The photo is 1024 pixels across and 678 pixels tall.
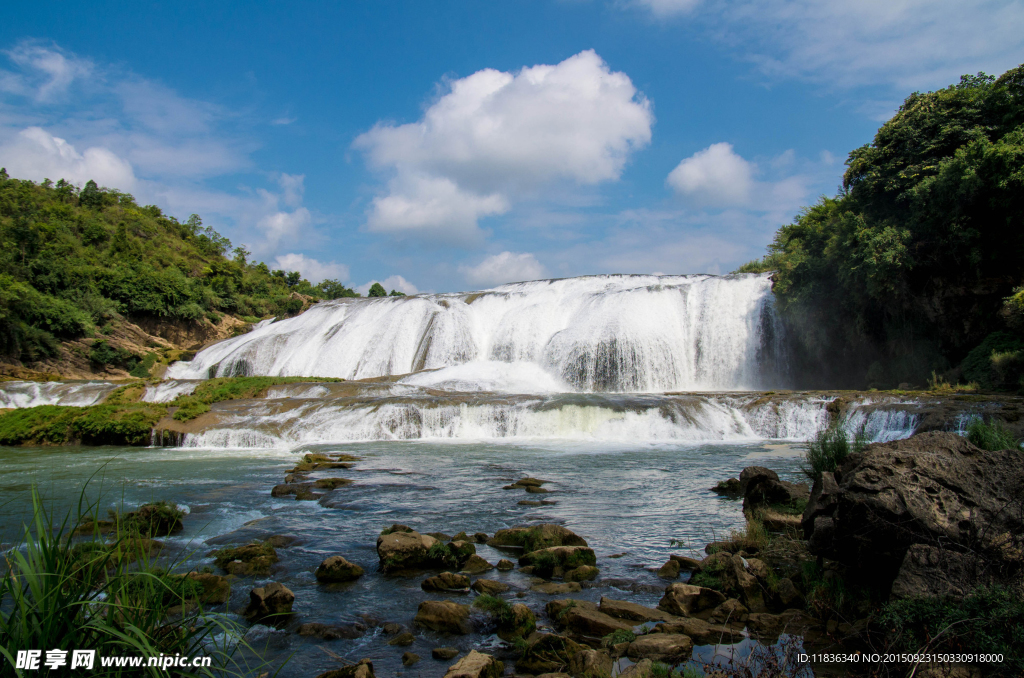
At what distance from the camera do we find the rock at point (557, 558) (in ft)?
19.1

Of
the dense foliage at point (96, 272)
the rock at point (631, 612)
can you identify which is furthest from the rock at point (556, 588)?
the dense foliage at point (96, 272)

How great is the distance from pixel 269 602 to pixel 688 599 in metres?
3.59

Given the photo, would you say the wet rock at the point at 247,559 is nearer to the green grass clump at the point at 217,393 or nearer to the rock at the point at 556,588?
the rock at the point at 556,588

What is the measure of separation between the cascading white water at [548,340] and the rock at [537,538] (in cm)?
1819

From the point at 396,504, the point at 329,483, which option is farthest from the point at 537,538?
the point at 329,483

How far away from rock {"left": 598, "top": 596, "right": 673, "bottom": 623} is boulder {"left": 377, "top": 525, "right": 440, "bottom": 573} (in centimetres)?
225

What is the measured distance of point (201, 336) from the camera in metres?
42.3

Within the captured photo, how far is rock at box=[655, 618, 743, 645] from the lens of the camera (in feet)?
13.7

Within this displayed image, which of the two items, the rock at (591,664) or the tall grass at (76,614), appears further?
the rock at (591,664)

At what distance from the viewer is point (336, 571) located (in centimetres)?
579

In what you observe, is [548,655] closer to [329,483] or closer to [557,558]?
[557,558]

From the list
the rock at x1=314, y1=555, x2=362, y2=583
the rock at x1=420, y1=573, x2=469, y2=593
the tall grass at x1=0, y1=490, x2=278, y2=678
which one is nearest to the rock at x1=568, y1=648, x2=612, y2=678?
the rock at x1=420, y1=573, x2=469, y2=593

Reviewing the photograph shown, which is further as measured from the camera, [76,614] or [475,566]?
[475,566]

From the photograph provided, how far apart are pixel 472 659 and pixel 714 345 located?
25.0 metres
